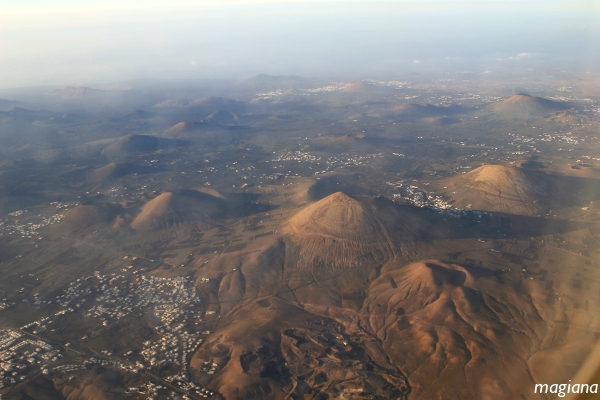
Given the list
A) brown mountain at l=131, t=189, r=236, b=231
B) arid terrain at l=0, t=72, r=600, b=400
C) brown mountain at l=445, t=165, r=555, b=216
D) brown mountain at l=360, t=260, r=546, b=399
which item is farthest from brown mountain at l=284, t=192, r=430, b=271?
brown mountain at l=131, t=189, r=236, b=231

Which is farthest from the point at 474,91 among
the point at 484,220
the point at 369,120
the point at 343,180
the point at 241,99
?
the point at 484,220

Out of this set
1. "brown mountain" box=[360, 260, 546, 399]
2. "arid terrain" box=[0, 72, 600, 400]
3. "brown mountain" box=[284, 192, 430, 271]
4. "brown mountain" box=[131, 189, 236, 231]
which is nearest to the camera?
"brown mountain" box=[360, 260, 546, 399]

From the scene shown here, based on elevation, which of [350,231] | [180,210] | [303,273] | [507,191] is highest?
[507,191]

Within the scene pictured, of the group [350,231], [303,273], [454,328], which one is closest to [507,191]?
[350,231]

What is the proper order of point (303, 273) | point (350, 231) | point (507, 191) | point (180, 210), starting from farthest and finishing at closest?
point (507, 191) → point (180, 210) → point (350, 231) → point (303, 273)

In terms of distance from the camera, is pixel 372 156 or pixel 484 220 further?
pixel 372 156

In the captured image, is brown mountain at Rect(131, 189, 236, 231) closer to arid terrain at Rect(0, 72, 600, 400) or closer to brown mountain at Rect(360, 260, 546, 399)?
arid terrain at Rect(0, 72, 600, 400)

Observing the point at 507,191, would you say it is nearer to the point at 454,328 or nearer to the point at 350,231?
the point at 350,231

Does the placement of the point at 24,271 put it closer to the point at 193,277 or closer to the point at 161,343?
the point at 193,277

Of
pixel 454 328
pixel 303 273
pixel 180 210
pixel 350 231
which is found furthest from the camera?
pixel 180 210
